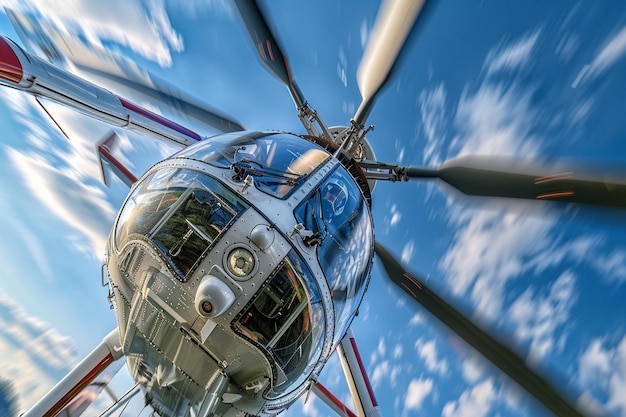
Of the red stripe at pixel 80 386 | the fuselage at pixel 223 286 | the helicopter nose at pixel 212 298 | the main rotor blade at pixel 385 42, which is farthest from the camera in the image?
the main rotor blade at pixel 385 42

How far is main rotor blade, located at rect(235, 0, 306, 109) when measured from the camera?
5.69 m

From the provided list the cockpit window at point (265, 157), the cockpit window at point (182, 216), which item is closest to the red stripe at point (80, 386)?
the cockpit window at point (182, 216)

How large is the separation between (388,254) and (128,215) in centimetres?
470

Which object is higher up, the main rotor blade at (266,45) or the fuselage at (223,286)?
the main rotor blade at (266,45)

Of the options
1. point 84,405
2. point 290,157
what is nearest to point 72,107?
point 290,157

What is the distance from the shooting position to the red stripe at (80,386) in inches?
185

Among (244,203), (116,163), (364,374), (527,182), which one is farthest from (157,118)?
(364,374)

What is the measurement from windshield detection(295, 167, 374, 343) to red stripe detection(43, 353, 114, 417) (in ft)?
10.9

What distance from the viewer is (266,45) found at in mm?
6402

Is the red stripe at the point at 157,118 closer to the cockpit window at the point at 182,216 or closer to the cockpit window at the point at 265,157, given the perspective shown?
the cockpit window at the point at 265,157

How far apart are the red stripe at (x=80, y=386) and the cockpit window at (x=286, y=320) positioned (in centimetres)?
300

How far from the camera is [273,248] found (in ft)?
10.9

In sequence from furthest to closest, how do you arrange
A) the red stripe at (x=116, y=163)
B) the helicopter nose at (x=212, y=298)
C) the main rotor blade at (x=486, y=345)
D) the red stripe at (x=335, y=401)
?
the red stripe at (x=116, y=163) < the red stripe at (x=335, y=401) < the main rotor blade at (x=486, y=345) < the helicopter nose at (x=212, y=298)

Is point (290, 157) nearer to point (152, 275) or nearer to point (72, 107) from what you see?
point (152, 275)
